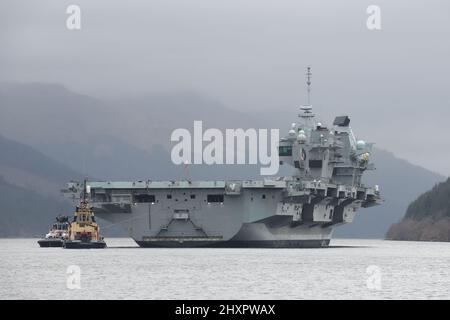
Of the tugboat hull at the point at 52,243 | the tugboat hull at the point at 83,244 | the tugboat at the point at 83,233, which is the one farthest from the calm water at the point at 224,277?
the tugboat hull at the point at 52,243

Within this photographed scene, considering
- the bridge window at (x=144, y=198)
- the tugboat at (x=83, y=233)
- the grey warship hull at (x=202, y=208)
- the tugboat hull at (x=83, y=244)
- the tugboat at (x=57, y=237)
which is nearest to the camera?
the grey warship hull at (x=202, y=208)

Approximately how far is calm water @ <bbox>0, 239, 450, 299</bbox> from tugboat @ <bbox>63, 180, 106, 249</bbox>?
35.4ft

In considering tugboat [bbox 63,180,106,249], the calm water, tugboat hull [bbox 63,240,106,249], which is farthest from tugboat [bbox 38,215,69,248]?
the calm water

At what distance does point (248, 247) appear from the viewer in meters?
103

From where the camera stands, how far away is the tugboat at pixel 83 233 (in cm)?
10119

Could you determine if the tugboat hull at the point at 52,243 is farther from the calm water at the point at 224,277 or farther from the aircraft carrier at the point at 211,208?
the calm water at the point at 224,277

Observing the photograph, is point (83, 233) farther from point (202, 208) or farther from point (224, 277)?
point (224, 277)

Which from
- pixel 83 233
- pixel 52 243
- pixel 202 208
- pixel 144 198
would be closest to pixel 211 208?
pixel 202 208

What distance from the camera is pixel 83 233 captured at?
341 feet

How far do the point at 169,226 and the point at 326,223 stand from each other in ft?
63.4

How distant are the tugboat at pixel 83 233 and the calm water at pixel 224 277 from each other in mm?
10800

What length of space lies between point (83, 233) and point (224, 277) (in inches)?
1606
